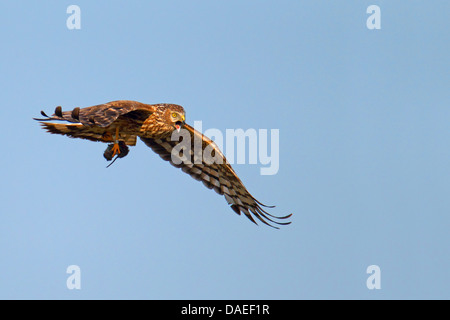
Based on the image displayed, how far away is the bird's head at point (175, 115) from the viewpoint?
62.2 feet

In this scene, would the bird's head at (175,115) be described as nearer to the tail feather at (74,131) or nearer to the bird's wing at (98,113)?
the bird's wing at (98,113)

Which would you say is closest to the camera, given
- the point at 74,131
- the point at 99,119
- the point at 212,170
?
the point at 99,119

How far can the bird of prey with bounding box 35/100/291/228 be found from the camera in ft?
56.9

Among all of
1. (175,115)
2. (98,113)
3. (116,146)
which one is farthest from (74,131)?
(175,115)

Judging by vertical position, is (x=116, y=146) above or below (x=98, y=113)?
below

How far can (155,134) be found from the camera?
1917 centimetres

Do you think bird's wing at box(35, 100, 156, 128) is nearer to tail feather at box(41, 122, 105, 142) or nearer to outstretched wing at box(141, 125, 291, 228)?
tail feather at box(41, 122, 105, 142)

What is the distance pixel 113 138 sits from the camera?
62.5ft

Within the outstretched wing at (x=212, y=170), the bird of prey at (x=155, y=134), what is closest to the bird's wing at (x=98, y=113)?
the bird of prey at (x=155, y=134)

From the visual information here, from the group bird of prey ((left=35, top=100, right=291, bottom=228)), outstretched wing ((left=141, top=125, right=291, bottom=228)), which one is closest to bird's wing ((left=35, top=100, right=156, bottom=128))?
bird of prey ((left=35, top=100, right=291, bottom=228))

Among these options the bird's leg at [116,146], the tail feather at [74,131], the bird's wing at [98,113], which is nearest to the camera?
the bird's wing at [98,113]

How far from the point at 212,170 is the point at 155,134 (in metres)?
2.69

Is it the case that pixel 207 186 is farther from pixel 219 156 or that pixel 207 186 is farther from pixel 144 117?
pixel 144 117

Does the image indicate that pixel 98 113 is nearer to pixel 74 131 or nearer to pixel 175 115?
pixel 74 131
